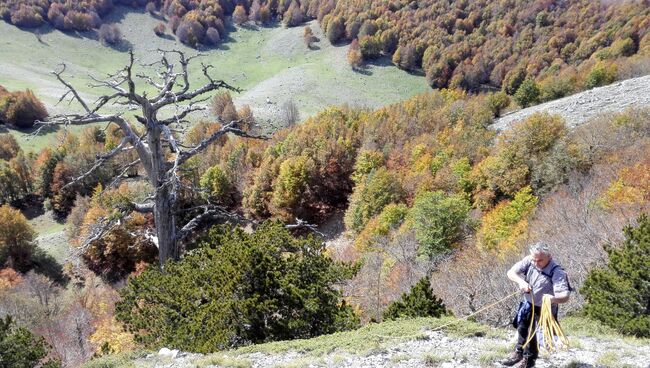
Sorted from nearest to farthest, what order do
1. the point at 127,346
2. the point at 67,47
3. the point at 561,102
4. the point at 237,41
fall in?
the point at 127,346 → the point at 561,102 → the point at 67,47 → the point at 237,41

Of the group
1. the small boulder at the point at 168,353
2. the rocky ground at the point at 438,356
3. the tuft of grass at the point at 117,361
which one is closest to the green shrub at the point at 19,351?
the tuft of grass at the point at 117,361

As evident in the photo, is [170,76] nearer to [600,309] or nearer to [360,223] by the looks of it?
[600,309]

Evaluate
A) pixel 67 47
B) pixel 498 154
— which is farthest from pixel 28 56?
pixel 498 154

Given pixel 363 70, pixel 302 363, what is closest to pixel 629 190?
pixel 302 363

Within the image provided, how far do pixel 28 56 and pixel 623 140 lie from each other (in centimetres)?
13167

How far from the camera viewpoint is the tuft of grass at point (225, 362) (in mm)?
8930

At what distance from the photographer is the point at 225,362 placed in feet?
29.6

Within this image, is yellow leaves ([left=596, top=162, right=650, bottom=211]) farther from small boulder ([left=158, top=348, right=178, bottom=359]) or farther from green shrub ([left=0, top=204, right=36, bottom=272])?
green shrub ([left=0, top=204, right=36, bottom=272])

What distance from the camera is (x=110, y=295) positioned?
4353 cm

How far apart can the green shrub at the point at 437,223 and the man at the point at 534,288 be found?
23537 millimetres

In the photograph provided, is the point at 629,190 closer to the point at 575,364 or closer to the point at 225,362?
the point at 575,364

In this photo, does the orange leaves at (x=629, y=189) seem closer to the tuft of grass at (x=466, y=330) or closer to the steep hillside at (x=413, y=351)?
the steep hillside at (x=413, y=351)

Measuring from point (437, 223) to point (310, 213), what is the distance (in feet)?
78.5

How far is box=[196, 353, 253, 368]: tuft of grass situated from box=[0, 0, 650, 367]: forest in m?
0.75
